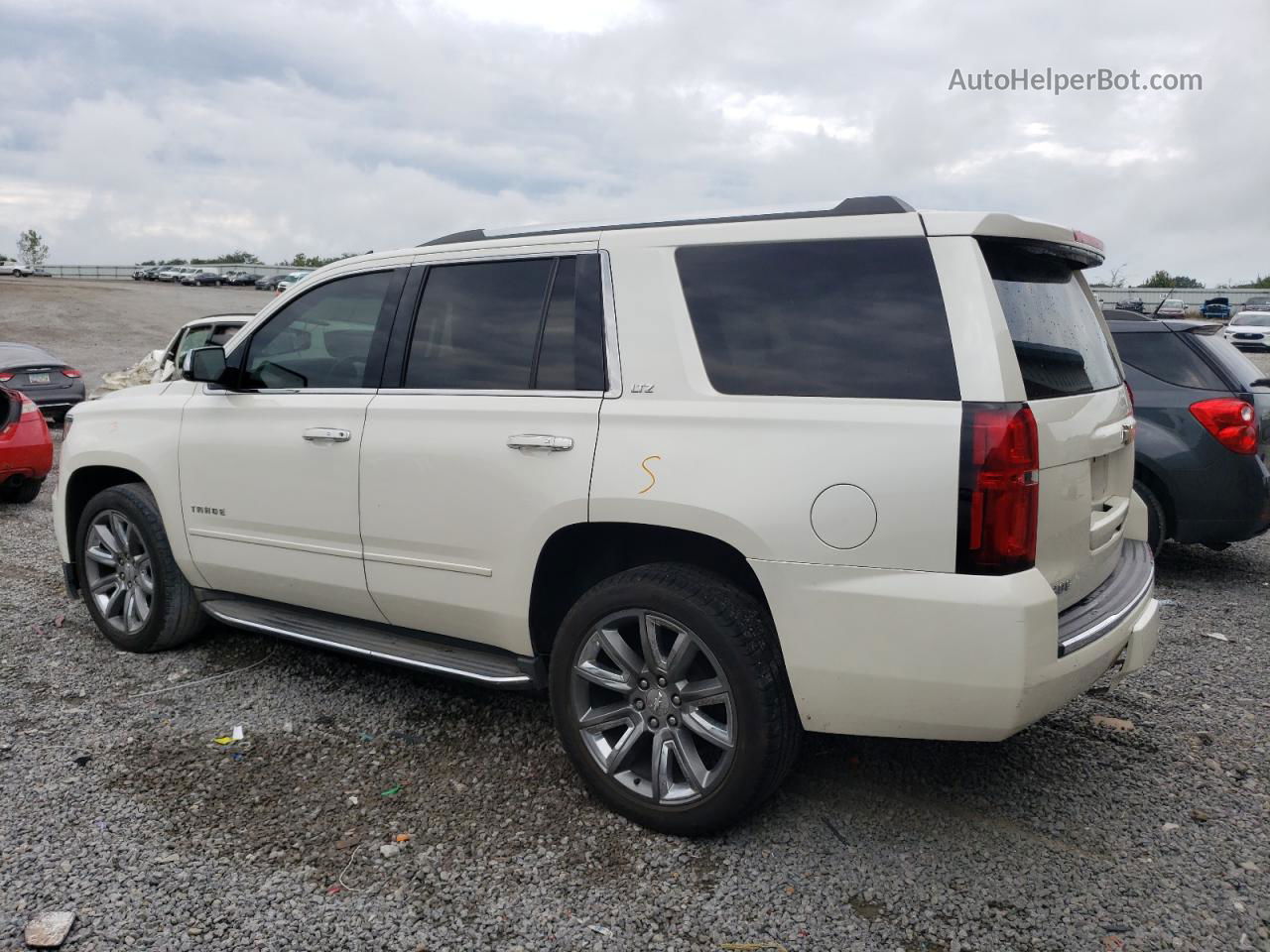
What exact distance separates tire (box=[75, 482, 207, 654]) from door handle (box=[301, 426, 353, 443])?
1.23 metres

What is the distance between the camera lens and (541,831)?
3369 millimetres

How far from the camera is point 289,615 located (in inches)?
174

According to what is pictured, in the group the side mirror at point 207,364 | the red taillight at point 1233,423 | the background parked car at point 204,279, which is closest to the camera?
the side mirror at point 207,364

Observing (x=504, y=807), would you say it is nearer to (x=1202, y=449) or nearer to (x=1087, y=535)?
(x=1087, y=535)

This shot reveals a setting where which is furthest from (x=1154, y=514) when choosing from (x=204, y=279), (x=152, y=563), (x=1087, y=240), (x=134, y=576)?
(x=204, y=279)

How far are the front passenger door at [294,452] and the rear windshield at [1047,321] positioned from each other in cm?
233

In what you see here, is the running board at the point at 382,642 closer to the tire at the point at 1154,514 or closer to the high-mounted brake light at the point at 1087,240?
the high-mounted brake light at the point at 1087,240

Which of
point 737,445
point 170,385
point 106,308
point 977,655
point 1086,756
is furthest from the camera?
point 106,308

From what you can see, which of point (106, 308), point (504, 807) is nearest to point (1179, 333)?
point (504, 807)

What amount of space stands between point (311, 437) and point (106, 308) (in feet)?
132

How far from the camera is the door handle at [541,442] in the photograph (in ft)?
11.1

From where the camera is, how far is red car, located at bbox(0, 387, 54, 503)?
878 cm

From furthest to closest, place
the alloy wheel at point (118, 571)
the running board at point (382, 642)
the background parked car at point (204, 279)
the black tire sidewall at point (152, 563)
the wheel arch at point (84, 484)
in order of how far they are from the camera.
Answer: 1. the background parked car at point (204, 279)
2. the wheel arch at point (84, 484)
3. the alloy wheel at point (118, 571)
4. the black tire sidewall at point (152, 563)
5. the running board at point (382, 642)

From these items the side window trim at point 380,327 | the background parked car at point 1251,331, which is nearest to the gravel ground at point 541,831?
the side window trim at point 380,327
